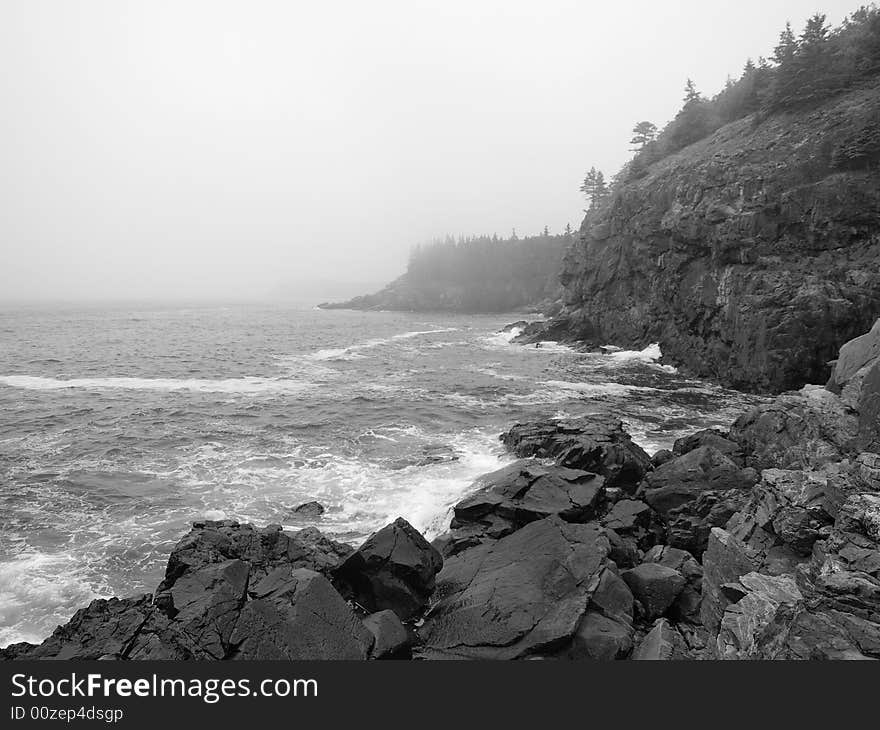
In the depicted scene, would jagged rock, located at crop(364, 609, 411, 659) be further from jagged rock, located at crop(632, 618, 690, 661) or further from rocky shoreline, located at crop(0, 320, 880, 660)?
jagged rock, located at crop(632, 618, 690, 661)

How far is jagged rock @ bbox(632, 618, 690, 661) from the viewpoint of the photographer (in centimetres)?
927

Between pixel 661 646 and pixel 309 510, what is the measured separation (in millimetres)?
13893

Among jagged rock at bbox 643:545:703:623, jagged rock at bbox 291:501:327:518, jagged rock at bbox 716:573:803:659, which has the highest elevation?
jagged rock at bbox 716:573:803:659

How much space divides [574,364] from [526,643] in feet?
149

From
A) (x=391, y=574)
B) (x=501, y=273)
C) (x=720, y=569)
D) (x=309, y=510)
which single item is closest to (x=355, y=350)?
(x=309, y=510)

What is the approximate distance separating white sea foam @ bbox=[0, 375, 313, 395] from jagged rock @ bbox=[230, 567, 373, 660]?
1205 inches

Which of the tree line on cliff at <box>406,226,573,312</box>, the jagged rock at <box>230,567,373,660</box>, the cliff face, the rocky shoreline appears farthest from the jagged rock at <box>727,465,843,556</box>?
the tree line on cliff at <box>406,226,573,312</box>

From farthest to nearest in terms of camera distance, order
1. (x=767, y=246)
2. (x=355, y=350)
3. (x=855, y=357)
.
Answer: (x=355, y=350)
(x=767, y=246)
(x=855, y=357)

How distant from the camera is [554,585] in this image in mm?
11984

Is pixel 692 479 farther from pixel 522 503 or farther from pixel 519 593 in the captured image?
pixel 519 593

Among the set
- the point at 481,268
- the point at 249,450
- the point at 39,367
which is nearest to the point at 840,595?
the point at 249,450

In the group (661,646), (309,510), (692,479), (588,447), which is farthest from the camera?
(588,447)

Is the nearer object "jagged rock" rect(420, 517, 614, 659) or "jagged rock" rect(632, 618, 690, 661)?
"jagged rock" rect(632, 618, 690, 661)

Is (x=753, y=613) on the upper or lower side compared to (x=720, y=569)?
upper
